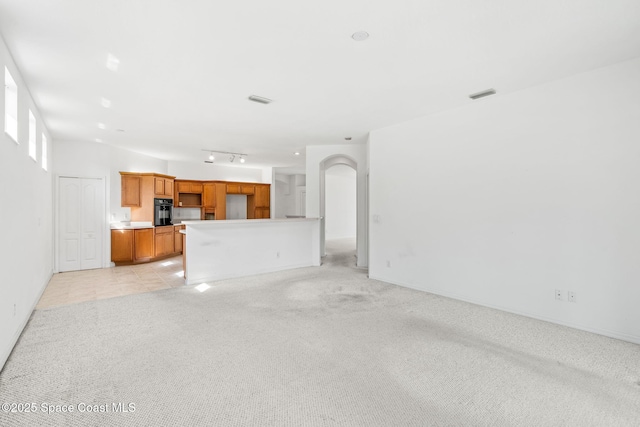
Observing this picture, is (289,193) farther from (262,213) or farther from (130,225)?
(130,225)

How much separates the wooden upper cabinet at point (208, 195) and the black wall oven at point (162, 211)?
4.42 ft

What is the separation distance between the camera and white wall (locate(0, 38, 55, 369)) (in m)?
2.41

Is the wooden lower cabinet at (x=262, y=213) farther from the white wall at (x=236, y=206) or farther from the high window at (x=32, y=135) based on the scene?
the high window at (x=32, y=135)

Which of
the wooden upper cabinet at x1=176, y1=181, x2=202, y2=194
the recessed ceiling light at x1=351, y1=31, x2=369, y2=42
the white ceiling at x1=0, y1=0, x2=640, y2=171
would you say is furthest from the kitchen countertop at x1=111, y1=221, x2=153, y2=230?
the recessed ceiling light at x1=351, y1=31, x2=369, y2=42

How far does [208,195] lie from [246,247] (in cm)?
427

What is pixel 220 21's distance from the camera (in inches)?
87.4

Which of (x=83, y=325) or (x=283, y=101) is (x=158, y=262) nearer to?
(x=83, y=325)

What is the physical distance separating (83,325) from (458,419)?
3657 mm

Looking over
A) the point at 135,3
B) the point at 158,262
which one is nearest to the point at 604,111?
the point at 135,3

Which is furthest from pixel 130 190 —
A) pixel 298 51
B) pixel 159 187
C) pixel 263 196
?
pixel 298 51

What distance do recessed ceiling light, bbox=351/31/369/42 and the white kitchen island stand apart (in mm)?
3680

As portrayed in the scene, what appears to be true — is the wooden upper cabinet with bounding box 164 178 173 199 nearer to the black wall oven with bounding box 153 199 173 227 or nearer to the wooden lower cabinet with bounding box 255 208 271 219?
the black wall oven with bounding box 153 199 173 227

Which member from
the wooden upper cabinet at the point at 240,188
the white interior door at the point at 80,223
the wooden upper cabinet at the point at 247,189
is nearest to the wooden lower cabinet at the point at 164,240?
the white interior door at the point at 80,223

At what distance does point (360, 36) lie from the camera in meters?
2.40
